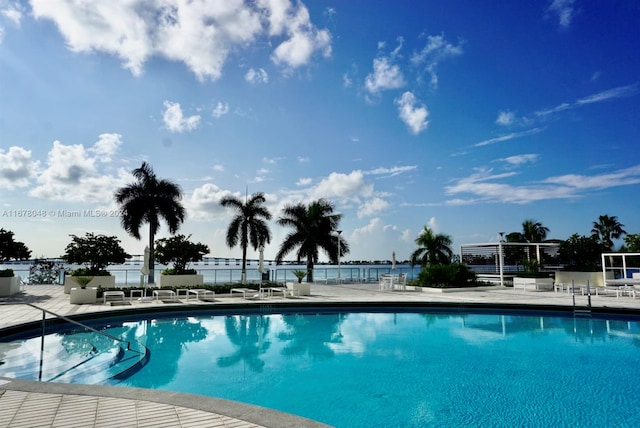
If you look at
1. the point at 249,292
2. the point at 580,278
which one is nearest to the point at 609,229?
the point at 580,278

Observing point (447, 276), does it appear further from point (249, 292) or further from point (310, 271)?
point (249, 292)

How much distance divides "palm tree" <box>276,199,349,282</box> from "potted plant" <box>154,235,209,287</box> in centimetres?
662

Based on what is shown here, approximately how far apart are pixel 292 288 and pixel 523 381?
1085 centimetres

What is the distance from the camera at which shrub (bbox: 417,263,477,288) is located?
19.2 m

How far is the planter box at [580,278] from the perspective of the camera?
18.8m

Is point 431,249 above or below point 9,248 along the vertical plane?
below

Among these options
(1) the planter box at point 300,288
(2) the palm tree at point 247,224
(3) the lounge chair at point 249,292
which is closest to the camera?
(3) the lounge chair at point 249,292

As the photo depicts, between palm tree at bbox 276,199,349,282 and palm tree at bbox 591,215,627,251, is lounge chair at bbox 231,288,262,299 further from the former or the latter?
palm tree at bbox 591,215,627,251

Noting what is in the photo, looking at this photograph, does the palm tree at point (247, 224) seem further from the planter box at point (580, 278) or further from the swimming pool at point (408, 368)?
the planter box at point (580, 278)

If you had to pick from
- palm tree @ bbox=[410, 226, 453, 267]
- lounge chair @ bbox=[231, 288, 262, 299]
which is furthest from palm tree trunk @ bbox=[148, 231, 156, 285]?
palm tree @ bbox=[410, 226, 453, 267]

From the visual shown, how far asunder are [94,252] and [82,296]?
18.2 ft

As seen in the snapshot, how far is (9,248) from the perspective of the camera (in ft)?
57.0

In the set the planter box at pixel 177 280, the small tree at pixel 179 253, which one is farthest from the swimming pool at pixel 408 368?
the small tree at pixel 179 253

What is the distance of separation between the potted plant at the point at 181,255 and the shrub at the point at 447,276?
10774 mm
